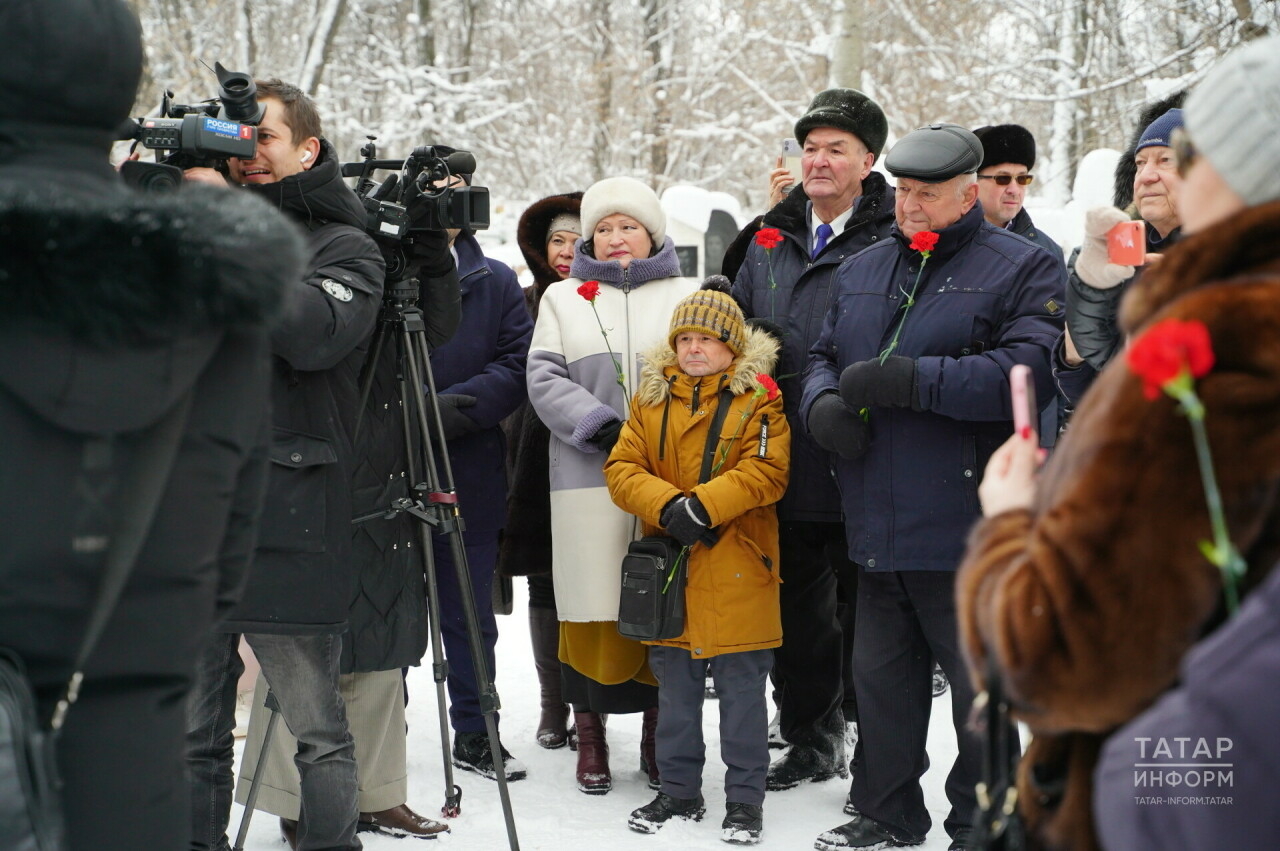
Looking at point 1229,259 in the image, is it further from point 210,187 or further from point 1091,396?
point 210,187

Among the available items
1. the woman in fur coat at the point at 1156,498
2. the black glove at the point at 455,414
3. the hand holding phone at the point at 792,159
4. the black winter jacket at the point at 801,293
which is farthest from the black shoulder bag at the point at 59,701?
the hand holding phone at the point at 792,159

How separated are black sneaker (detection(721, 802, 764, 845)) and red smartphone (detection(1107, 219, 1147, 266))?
6.52ft

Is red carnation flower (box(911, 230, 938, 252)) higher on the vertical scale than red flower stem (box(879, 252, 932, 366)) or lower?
higher

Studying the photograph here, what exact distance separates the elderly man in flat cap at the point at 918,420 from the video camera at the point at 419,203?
118cm

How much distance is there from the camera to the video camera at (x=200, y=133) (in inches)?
106

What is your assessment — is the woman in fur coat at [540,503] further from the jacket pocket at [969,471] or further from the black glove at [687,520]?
the jacket pocket at [969,471]

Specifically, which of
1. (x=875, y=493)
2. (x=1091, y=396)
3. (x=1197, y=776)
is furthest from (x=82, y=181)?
(x=875, y=493)

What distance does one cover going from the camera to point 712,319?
3.95 m

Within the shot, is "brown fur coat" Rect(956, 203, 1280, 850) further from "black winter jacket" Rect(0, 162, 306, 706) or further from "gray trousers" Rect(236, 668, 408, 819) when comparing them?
"gray trousers" Rect(236, 668, 408, 819)

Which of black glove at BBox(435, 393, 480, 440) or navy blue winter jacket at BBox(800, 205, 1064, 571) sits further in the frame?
black glove at BBox(435, 393, 480, 440)

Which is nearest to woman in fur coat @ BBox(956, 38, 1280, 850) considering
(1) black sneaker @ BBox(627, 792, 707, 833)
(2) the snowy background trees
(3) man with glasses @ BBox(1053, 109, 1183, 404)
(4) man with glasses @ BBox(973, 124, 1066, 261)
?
(3) man with glasses @ BBox(1053, 109, 1183, 404)

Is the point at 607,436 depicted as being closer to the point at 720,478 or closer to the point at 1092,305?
the point at 720,478

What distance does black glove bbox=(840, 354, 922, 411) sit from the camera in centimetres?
346

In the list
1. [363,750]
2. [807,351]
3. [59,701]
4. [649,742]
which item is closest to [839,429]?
[807,351]
